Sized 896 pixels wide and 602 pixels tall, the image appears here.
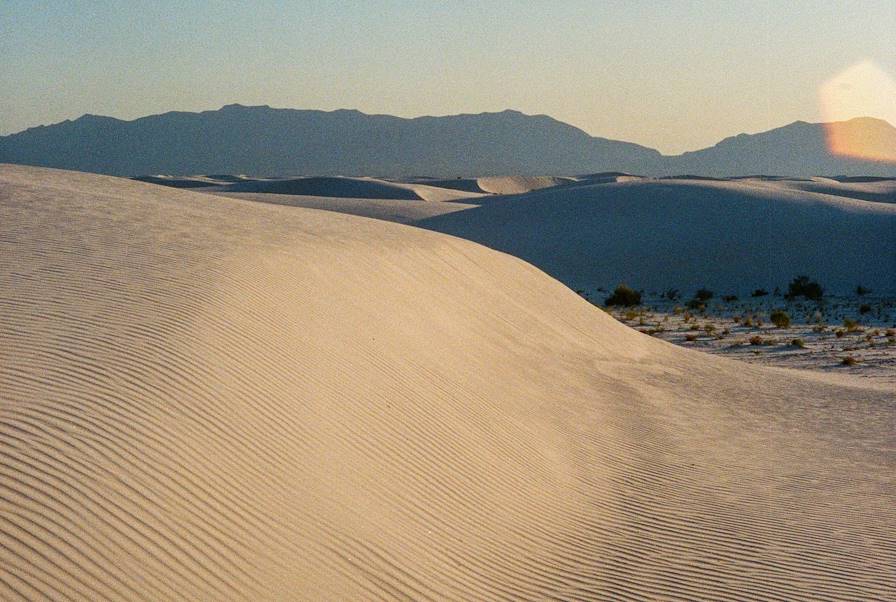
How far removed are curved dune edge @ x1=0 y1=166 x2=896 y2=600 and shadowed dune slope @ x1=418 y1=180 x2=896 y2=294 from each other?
25.3 meters

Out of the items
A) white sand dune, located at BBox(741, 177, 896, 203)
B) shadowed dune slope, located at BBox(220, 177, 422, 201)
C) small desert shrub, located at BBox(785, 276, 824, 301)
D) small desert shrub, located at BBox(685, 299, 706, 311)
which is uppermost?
white sand dune, located at BBox(741, 177, 896, 203)

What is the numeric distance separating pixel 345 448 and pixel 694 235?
37.7 meters

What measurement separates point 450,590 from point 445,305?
26.4ft

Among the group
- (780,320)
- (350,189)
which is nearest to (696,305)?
(780,320)

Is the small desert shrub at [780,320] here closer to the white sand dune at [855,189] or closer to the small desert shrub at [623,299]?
the small desert shrub at [623,299]

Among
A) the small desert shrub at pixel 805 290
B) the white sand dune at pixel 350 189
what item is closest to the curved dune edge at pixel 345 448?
the small desert shrub at pixel 805 290

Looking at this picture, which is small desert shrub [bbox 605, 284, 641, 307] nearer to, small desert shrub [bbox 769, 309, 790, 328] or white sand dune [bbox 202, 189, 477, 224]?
small desert shrub [bbox 769, 309, 790, 328]

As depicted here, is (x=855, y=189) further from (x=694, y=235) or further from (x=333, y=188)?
(x=333, y=188)

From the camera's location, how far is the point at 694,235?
4397 cm

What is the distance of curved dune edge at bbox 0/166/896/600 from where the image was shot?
578cm

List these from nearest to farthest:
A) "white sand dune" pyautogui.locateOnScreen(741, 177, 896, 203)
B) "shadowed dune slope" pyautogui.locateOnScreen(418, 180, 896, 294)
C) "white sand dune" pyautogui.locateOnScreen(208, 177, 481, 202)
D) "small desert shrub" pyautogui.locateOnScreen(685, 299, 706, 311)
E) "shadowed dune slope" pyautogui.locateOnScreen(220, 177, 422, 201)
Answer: "small desert shrub" pyautogui.locateOnScreen(685, 299, 706, 311)
"shadowed dune slope" pyautogui.locateOnScreen(418, 180, 896, 294)
"white sand dune" pyautogui.locateOnScreen(741, 177, 896, 203)
"white sand dune" pyautogui.locateOnScreen(208, 177, 481, 202)
"shadowed dune slope" pyautogui.locateOnScreen(220, 177, 422, 201)

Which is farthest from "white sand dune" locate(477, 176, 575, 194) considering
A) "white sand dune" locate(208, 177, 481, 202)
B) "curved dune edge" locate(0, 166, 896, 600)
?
"curved dune edge" locate(0, 166, 896, 600)

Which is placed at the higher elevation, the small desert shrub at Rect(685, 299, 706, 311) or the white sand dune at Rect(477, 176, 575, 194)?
the white sand dune at Rect(477, 176, 575, 194)

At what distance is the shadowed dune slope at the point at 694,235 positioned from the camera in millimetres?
40094
